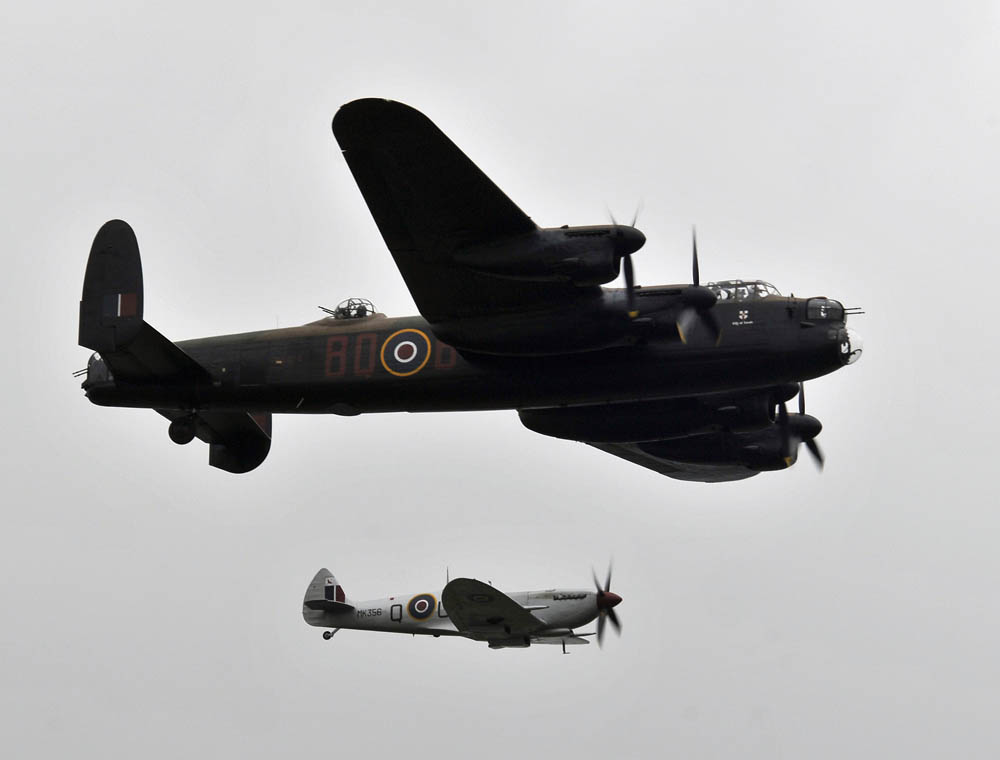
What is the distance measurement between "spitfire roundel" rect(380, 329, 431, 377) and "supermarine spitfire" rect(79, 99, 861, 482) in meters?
0.03

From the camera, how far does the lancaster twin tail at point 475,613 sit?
3741 centimetres

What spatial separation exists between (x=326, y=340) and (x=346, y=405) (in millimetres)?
1334

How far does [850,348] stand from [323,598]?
2767 centimetres

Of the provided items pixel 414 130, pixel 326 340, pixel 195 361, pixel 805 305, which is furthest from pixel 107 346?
pixel 805 305

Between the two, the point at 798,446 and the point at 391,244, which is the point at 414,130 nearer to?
the point at 391,244

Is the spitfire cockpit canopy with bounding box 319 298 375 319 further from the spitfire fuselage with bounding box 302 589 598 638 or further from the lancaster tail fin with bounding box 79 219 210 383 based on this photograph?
the spitfire fuselage with bounding box 302 589 598 638

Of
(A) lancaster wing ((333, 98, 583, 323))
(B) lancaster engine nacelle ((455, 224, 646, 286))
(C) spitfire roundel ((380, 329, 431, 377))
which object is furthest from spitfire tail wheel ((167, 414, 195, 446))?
(B) lancaster engine nacelle ((455, 224, 646, 286))

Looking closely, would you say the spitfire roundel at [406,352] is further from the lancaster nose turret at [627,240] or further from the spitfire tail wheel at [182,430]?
the lancaster nose turret at [627,240]

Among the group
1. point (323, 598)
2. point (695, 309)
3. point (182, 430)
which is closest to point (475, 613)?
point (323, 598)

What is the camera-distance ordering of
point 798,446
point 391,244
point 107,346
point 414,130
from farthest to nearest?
point 798,446
point 107,346
point 391,244
point 414,130

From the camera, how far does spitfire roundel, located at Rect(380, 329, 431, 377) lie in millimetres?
25016

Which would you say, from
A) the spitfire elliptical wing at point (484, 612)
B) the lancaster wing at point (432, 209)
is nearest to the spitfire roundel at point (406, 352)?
the lancaster wing at point (432, 209)

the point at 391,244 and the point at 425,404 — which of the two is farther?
the point at 425,404

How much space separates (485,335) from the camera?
23891 millimetres
